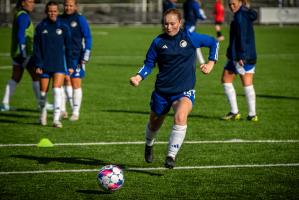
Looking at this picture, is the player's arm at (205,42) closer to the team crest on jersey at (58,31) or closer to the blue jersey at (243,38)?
the blue jersey at (243,38)

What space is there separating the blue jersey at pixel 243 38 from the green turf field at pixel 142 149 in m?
1.30

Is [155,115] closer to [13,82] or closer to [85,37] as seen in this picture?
[85,37]

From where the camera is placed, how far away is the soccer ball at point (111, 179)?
8.76 metres

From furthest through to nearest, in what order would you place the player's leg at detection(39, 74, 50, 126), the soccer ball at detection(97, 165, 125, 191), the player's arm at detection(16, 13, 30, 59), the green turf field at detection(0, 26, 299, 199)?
1. the player's arm at detection(16, 13, 30, 59)
2. the player's leg at detection(39, 74, 50, 126)
3. the green turf field at detection(0, 26, 299, 199)
4. the soccer ball at detection(97, 165, 125, 191)

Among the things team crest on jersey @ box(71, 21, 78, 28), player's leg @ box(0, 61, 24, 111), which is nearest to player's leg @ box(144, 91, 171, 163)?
team crest on jersey @ box(71, 21, 78, 28)

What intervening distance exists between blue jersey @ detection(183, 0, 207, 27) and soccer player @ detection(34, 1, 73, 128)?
1181 cm

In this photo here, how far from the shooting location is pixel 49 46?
1396 cm

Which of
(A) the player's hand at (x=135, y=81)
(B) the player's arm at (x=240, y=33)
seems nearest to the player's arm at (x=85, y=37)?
(B) the player's arm at (x=240, y=33)

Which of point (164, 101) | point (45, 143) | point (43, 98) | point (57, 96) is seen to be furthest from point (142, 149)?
point (43, 98)

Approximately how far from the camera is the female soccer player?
1520 cm

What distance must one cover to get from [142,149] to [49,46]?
11.0ft

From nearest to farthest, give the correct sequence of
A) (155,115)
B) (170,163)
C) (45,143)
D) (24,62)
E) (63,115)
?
(170,163)
(155,115)
(45,143)
(63,115)
(24,62)

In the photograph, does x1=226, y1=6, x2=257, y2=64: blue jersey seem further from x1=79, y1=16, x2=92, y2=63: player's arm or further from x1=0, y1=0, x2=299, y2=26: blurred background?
x1=0, y1=0, x2=299, y2=26: blurred background

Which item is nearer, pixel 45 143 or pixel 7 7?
pixel 45 143
